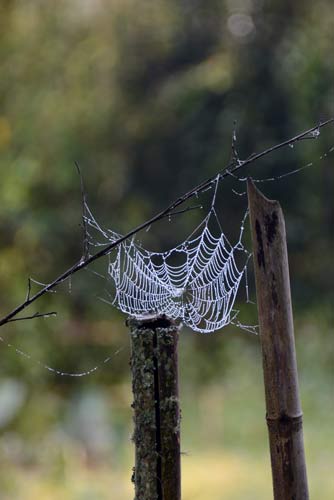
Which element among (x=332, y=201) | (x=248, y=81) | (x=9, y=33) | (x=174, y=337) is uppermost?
(x=9, y=33)

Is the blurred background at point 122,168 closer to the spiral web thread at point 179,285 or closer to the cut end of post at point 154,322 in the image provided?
the spiral web thread at point 179,285

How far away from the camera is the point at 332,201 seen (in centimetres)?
306

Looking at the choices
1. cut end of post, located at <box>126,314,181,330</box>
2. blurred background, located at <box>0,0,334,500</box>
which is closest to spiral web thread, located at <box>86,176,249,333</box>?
cut end of post, located at <box>126,314,181,330</box>

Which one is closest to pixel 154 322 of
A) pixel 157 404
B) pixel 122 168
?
pixel 157 404

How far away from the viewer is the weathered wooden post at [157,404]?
2.83 ft

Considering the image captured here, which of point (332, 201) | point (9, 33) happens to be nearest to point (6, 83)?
point (9, 33)

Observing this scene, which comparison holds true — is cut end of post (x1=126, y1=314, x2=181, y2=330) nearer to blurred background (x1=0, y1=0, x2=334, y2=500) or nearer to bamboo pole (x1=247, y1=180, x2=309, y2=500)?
bamboo pole (x1=247, y1=180, x2=309, y2=500)

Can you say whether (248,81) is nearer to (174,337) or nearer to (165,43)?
(165,43)

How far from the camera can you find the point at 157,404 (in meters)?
0.86

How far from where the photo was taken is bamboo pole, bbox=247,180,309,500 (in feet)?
2.67

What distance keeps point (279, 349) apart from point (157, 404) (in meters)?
0.15

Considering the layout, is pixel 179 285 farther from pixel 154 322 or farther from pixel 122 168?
pixel 122 168

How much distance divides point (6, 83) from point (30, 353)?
1.01 metres

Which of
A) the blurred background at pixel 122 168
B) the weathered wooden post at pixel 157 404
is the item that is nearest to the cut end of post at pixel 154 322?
the weathered wooden post at pixel 157 404
